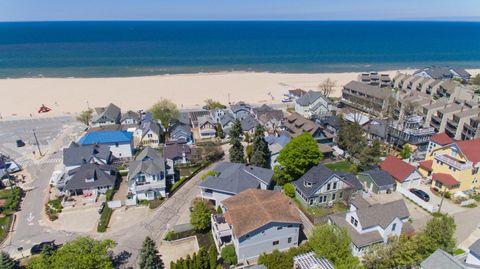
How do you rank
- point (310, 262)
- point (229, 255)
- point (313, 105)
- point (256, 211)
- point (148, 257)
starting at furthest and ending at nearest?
1. point (313, 105)
2. point (256, 211)
3. point (229, 255)
4. point (310, 262)
5. point (148, 257)

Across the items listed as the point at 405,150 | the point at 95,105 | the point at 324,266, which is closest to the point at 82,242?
the point at 324,266

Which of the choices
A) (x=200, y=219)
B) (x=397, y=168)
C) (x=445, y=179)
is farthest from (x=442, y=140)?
(x=200, y=219)

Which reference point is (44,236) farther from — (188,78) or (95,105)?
(188,78)

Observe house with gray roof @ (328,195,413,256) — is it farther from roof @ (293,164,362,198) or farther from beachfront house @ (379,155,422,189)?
beachfront house @ (379,155,422,189)

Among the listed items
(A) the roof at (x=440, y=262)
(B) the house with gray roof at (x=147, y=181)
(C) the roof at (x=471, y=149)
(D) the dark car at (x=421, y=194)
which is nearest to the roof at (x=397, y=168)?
(D) the dark car at (x=421, y=194)

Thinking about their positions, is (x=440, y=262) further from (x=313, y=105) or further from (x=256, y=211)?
(x=313, y=105)

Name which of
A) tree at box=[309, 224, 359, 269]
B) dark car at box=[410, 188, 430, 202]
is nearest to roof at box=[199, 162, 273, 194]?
tree at box=[309, 224, 359, 269]
